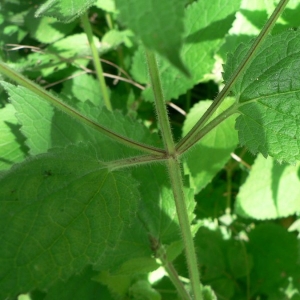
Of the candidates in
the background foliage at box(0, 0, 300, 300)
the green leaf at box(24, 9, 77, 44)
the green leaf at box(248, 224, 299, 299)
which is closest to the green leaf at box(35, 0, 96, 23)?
the background foliage at box(0, 0, 300, 300)

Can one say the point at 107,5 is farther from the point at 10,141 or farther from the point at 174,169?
the point at 174,169

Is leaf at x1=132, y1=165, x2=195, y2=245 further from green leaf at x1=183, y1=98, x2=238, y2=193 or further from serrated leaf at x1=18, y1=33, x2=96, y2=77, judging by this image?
serrated leaf at x1=18, y1=33, x2=96, y2=77

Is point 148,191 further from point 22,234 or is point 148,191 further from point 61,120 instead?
point 22,234

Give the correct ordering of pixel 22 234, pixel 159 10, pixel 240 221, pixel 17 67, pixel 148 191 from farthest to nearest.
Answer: pixel 240 221 < pixel 17 67 < pixel 148 191 < pixel 22 234 < pixel 159 10

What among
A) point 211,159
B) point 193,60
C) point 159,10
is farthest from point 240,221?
point 159,10

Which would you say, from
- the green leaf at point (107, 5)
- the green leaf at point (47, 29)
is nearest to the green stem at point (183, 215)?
the green leaf at point (107, 5)

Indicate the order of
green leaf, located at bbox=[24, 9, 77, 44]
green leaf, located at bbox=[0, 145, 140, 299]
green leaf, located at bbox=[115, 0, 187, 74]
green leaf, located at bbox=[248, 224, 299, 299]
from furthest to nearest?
green leaf, located at bbox=[24, 9, 77, 44] → green leaf, located at bbox=[248, 224, 299, 299] → green leaf, located at bbox=[0, 145, 140, 299] → green leaf, located at bbox=[115, 0, 187, 74]
